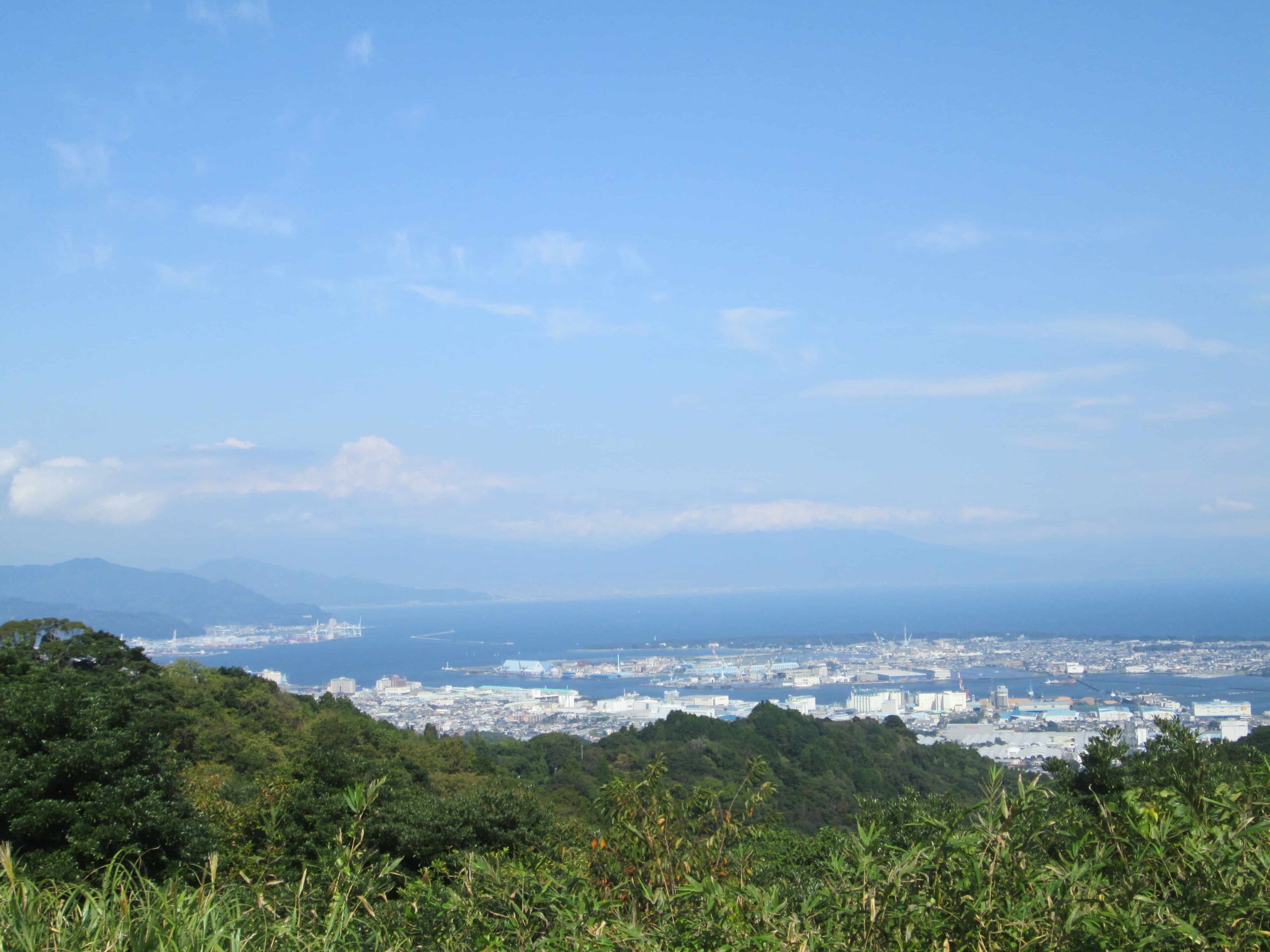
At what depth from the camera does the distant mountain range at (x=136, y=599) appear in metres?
71.6

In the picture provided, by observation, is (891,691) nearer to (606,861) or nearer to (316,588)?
(606,861)

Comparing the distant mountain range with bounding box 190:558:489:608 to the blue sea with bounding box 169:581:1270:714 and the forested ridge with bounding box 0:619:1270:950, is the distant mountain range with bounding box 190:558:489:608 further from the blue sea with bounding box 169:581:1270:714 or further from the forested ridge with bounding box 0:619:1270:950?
the forested ridge with bounding box 0:619:1270:950

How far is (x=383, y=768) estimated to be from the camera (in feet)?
36.6

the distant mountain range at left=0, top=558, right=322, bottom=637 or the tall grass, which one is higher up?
the tall grass

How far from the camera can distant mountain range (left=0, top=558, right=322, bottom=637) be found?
235 ft

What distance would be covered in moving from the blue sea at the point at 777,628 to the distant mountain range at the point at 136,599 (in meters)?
7.92

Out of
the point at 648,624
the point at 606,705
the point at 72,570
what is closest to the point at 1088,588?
the point at 648,624

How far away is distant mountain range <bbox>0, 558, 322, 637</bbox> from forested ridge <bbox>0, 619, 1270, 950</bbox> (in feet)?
212

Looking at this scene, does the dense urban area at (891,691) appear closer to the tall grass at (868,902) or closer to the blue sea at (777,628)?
the blue sea at (777,628)

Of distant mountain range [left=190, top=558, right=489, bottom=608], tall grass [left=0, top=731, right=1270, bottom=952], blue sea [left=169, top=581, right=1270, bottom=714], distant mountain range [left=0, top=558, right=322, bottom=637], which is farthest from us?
distant mountain range [left=190, top=558, right=489, bottom=608]

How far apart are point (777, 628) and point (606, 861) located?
9415 centimetres

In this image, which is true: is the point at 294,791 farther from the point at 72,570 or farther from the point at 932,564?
the point at 932,564

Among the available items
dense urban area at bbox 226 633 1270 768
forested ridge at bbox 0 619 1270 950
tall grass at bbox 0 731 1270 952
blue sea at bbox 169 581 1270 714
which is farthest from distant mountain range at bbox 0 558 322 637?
tall grass at bbox 0 731 1270 952

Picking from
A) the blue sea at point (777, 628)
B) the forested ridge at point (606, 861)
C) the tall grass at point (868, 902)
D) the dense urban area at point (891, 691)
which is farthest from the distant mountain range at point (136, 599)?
the tall grass at point (868, 902)
